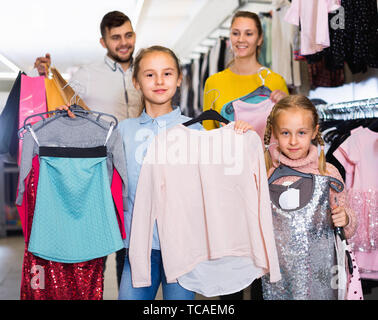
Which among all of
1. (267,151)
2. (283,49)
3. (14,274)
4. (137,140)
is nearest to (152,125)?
(137,140)

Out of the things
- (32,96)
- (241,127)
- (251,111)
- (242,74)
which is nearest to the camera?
(241,127)

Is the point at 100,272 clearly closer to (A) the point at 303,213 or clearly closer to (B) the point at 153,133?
(B) the point at 153,133

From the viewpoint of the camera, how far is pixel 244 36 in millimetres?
1753

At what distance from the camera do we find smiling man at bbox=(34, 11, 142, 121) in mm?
1701

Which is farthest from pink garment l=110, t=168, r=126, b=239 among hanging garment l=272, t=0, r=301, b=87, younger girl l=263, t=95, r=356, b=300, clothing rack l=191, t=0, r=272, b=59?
clothing rack l=191, t=0, r=272, b=59

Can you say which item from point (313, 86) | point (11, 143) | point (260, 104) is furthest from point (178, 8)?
point (11, 143)

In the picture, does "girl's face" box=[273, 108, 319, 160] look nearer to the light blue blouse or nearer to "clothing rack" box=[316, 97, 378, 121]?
the light blue blouse

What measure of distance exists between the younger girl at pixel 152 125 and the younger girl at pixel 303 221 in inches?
9.4

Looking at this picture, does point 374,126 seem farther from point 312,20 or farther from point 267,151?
point 312,20

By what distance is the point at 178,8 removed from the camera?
3.62 metres

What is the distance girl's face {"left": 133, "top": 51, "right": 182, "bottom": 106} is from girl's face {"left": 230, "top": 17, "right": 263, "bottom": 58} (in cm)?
55

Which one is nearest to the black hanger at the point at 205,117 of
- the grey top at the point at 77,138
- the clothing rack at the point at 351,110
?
the grey top at the point at 77,138

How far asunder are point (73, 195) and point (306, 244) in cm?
78

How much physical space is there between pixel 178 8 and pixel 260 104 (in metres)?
2.29
